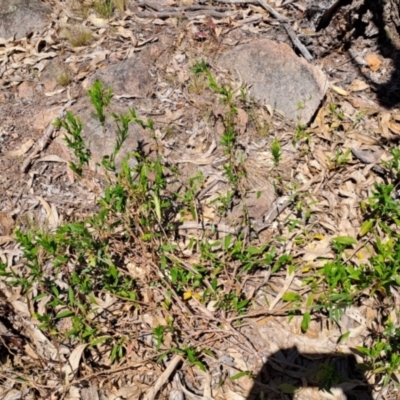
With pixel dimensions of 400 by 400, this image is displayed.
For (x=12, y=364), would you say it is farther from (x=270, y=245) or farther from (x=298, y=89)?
(x=298, y=89)

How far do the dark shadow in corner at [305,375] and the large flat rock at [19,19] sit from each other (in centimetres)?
361

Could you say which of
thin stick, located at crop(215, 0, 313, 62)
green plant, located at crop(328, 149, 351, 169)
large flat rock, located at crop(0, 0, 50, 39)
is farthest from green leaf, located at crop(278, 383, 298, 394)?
large flat rock, located at crop(0, 0, 50, 39)

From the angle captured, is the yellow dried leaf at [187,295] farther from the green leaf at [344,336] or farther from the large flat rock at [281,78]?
the large flat rock at [281,78]

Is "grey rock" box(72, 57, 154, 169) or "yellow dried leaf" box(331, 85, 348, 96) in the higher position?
"yellow dried leaf" box(331, 85, 348, 96)

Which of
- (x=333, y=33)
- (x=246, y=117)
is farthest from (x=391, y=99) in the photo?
(x=246, y=117)

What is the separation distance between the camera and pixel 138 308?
9.50ft

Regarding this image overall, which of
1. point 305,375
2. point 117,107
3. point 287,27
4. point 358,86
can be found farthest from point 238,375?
point 287,27

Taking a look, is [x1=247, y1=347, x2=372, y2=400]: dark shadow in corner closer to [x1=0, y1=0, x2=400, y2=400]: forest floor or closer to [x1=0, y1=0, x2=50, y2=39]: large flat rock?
[x1=0, y1=0, x2=400, y2=400]: forest floor

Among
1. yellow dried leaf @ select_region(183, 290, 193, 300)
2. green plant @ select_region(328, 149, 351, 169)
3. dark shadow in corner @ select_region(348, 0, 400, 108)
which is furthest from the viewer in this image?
dark shadow in corner @ select_region(348, 0, 400, 108)

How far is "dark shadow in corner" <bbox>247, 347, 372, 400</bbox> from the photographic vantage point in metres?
2.59

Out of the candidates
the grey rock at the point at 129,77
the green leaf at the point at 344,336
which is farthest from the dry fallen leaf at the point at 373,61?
the green leaf at the point at 344,336

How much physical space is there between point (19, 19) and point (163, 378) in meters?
3.57

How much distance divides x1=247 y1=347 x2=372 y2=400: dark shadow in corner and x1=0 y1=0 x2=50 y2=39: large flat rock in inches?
142

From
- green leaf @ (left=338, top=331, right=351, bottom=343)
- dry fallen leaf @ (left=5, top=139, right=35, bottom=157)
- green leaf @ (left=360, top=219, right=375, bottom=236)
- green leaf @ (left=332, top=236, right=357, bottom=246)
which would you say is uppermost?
green leaf @ (left=360, top=219, right=375, bottom=236)
